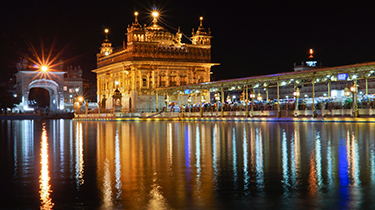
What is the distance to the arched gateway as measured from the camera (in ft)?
327

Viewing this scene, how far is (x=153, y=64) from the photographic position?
61938 millimetres

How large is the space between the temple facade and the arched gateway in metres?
33.6

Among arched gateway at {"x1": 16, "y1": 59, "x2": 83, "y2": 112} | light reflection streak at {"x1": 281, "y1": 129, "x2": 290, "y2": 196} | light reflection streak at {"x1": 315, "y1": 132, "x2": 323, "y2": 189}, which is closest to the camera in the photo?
light reflection streak at {"x1": 281, "y1": 129, "x2": 290, "y2": 196}

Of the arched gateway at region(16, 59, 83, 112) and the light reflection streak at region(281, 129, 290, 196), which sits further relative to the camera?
the arched gateway at region(16, 59, 83, 112)

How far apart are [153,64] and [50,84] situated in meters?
50.7

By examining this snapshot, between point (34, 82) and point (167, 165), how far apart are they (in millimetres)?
98348

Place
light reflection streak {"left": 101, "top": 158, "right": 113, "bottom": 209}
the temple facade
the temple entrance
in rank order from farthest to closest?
the temple entrance, the temple facade, light reflection streak {"left": 101, "top": 158, "right": 113, "bottom": 209}

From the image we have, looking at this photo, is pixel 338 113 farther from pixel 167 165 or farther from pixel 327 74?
pixel 167 165

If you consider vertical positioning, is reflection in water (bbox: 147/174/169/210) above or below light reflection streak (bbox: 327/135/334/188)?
below

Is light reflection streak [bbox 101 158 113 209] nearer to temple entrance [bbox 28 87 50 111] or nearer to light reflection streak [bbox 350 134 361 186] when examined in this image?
light reflection streak [bbox 350 134 361 186]

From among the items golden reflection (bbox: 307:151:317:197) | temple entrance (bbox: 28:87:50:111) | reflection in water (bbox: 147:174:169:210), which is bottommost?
reflection in water (bbox: 147:174:169:210)

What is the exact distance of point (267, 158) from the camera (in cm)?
1073

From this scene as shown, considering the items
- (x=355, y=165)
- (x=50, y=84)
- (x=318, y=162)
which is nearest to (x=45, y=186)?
(x=318, y=162)

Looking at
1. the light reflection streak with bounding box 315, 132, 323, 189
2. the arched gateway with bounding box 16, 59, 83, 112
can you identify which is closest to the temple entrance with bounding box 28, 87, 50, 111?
the arched gateway with bounding box 16, 59, 83, 112
